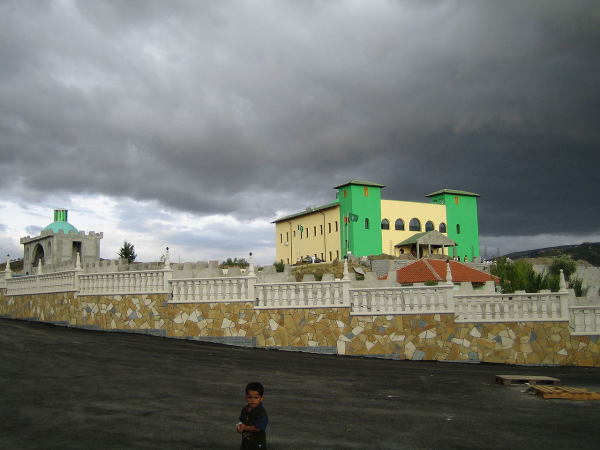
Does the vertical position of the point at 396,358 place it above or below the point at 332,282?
below

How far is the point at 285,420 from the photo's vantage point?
7.20 metres

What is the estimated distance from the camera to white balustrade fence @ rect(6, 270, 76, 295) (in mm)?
18750

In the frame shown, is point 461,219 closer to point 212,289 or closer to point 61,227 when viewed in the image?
point 61,227

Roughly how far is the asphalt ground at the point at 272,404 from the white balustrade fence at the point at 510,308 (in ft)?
6.71

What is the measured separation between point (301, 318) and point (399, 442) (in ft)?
29.8

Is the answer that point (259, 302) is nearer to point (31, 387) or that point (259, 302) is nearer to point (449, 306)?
point (449, 306)

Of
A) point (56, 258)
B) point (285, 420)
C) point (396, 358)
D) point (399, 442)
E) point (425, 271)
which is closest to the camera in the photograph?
point (399, 442)

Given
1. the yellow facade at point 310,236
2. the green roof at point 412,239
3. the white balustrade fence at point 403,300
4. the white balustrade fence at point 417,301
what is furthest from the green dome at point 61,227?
the green roof at point 412,239

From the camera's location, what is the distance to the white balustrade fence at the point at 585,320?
15.1 metres

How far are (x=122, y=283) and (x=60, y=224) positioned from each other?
88.5 ft

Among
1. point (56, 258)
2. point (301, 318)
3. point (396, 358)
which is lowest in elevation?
point (396, 358)

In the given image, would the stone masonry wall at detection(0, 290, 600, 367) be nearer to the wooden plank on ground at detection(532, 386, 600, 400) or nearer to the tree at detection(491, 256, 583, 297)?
the wooden plank on ground at detection(532, 386, 600, 400)

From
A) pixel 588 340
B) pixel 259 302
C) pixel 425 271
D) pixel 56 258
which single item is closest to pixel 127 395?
pixel 259 302

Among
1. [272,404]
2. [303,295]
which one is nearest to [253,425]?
[272,404]
